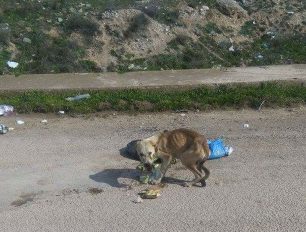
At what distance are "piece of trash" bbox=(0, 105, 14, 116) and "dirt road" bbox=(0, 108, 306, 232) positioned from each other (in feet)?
0.75

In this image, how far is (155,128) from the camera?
36.5 feet

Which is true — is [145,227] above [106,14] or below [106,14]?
below

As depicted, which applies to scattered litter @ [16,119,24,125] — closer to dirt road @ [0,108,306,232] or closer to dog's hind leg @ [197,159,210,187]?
dirt road @ [0,108,306,232]

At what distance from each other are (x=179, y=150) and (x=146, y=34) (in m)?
5.98

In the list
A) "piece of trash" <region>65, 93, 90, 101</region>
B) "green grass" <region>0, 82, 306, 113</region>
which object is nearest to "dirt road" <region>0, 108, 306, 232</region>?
"green grass" <region>0, 82, 306, 113</region>

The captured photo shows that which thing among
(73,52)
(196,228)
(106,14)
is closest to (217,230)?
(196,228)

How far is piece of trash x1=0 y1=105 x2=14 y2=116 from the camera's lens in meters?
11.7

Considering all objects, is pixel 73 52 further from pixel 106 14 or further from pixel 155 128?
pixel 155 128

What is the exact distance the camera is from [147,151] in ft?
29.0

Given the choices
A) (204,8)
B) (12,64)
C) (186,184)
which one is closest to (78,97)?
(12,64)

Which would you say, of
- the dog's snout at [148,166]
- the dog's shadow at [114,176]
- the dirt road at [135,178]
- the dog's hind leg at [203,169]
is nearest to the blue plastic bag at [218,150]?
the dirt road at [135,178]

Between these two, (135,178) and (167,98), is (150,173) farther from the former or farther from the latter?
(167,98)

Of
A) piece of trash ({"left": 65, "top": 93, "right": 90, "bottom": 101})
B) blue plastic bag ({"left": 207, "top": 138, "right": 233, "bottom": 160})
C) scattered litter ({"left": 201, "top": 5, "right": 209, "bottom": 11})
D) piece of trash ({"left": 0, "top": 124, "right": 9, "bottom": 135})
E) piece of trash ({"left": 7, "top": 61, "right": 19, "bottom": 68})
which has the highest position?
scattered litter ({"left": 201, "top": 5, "right": 209, "bottom": 11})

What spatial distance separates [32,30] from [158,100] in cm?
408
